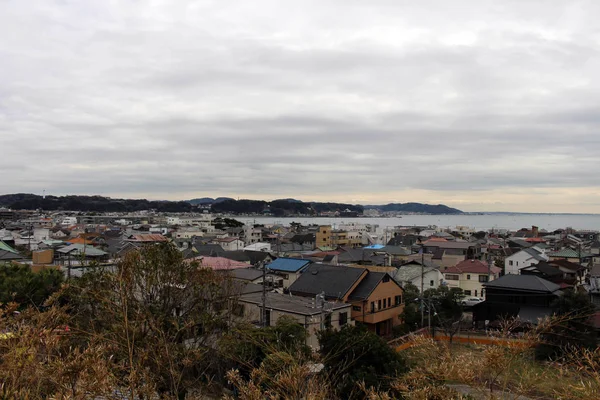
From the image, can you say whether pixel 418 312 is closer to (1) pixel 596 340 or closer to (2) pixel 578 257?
(1) pixel 596 340

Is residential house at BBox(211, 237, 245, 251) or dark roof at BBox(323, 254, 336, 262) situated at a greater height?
dark roof at BBox(323, 254, 336, 262)

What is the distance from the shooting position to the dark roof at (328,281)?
68.2 feet

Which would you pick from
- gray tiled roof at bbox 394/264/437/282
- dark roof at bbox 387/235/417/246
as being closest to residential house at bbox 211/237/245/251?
dark roof at bbox 387/235/417/246

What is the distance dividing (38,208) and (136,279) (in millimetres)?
→ 189069

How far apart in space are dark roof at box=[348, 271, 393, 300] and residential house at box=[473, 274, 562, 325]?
6.11 m

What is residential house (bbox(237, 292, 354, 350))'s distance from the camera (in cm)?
1656

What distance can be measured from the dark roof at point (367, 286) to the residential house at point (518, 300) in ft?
20.0

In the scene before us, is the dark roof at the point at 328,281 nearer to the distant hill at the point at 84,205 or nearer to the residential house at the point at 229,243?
the residential house at the point at 229,243

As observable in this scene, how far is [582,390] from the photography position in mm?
3594

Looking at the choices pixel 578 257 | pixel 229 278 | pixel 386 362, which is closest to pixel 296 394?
pixel 386 362

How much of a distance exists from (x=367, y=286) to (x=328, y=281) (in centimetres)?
207

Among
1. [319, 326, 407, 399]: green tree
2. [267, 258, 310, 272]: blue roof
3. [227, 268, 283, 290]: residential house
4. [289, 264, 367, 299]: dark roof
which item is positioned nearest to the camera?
[319, 326, 407, 399]: green tree

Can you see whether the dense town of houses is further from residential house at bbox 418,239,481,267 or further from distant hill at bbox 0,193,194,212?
distant hill at bbox 0,193,194,212

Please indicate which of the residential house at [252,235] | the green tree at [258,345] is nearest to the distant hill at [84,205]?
the residential house at [252,235]
